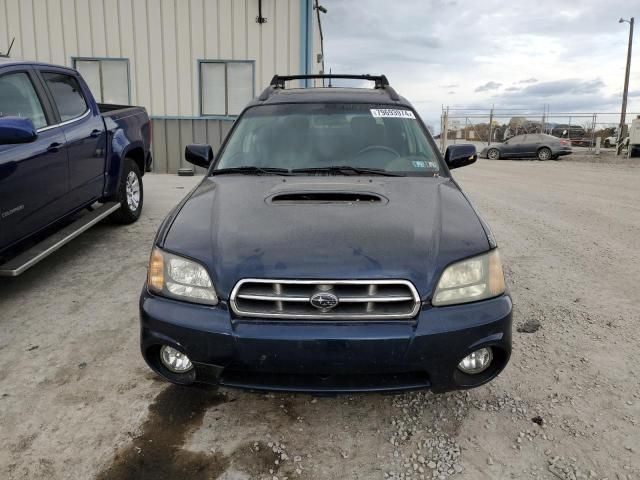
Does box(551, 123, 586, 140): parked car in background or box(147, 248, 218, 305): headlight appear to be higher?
box(551, 123, 586, 140): parked car in background

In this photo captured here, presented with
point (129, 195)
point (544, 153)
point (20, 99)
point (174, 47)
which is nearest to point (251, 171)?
point (20, 99)

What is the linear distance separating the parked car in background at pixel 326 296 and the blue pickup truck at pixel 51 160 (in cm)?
181

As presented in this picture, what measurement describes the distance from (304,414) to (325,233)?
3.13 feet

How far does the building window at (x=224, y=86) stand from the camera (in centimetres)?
1205

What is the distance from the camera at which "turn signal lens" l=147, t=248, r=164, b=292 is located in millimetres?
2424

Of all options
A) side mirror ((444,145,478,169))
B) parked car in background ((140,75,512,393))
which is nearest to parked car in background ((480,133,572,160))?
side mirror ((444,145,478,169))

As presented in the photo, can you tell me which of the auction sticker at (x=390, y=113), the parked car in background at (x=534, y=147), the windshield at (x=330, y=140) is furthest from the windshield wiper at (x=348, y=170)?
the parked car in background at (x=534, y=147)

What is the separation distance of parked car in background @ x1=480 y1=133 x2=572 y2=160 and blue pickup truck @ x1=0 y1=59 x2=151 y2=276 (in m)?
21.1

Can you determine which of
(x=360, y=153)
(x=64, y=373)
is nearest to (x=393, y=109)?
(x=360, y=153)

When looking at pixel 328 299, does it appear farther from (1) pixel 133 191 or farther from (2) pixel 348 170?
(1) pixel 133 191

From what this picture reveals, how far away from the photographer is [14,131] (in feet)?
11.4

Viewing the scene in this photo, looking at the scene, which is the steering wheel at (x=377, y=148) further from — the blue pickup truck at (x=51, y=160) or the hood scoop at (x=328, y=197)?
the blue pickup truck at (x=51, y=160)

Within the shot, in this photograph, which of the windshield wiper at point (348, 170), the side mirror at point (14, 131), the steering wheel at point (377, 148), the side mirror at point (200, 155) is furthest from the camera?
the side mirror at point (200, 155)

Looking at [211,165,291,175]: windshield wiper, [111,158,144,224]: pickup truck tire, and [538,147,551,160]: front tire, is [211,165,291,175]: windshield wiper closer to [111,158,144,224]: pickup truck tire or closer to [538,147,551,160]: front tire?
[111,158,144,224]: pickup truck tire
